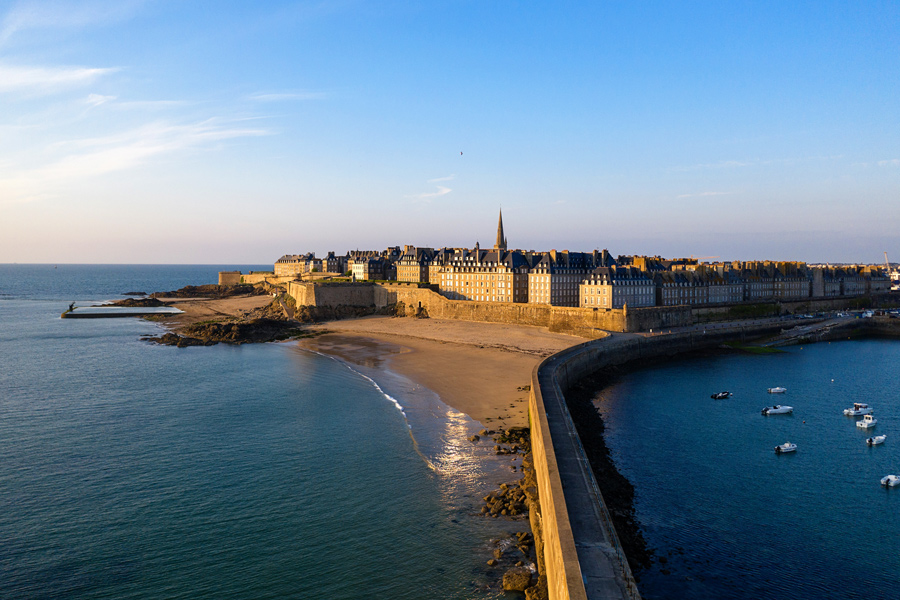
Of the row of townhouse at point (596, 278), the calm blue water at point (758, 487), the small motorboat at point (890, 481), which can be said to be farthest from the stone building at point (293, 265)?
the small motorboat at point (890, 481)

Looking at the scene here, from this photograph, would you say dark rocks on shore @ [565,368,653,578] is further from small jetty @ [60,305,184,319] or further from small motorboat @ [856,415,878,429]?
small jetty @ [60,305,184,319]

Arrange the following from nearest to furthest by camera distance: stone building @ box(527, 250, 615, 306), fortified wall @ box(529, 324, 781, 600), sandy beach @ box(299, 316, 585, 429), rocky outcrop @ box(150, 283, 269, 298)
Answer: fortified wall @ box(529, 324, 781, 600) < sandy beach @ box(299, 316, 585, 429) < stone building @ box(527, 250, 615, 306) < rocky outcrop @ box(150, 283, 269, 298)

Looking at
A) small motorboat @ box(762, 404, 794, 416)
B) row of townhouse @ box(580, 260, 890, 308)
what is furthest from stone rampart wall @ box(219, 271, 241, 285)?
small motorboat @ box(762, 404, 794, 416)

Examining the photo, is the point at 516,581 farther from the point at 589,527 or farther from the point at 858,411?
the point at 858,411

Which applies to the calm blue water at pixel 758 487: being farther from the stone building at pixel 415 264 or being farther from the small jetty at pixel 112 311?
the small jetty at pixel 112 311

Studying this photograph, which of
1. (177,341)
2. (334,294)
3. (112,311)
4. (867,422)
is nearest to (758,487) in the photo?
(867,422)

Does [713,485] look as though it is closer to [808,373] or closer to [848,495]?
[848,495]
